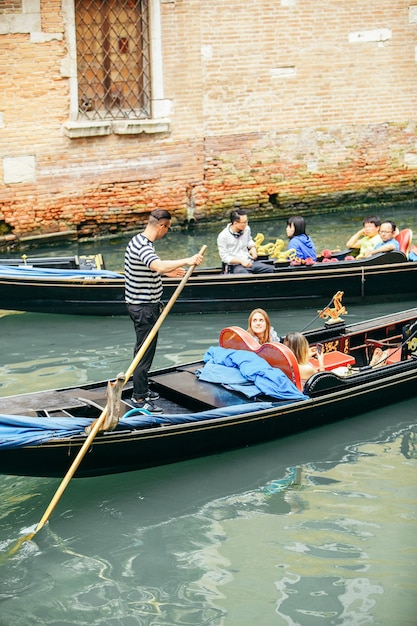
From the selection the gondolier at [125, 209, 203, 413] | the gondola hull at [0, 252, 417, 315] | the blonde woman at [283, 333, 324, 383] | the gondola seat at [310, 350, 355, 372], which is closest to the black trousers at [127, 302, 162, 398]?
the gondolier at [125, 209, 203, 413]

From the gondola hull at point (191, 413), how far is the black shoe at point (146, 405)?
0.17 ft

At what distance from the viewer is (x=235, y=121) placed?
1037 cm

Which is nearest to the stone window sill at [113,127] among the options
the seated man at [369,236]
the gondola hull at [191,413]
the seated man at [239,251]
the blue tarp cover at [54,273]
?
the blue tarp cover at [54,273]

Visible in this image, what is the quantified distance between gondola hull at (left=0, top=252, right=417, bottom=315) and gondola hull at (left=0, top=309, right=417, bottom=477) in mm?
1609

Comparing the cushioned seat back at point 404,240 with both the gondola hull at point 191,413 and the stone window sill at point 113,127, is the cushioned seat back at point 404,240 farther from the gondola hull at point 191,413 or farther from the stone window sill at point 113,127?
the stone window sill at point 113,127

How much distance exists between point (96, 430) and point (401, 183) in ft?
24.8

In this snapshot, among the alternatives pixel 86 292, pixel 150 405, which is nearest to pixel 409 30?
pixel 86 292

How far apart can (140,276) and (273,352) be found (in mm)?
803

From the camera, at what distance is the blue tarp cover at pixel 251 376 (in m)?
5.20

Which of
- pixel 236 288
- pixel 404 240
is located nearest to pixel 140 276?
pixel 236 288

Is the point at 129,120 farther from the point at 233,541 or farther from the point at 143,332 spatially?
the point at 233,541

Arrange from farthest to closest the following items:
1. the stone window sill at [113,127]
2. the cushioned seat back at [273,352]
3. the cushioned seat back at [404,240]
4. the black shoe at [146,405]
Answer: the stone window sill at [113,127], the cushioned seat back at [404,240], the cushioned seat back at [273,352], the black shoe at [146,405]

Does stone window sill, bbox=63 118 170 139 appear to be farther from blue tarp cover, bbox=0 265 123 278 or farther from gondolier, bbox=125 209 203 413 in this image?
gondolier, bbox=125 209 203 413

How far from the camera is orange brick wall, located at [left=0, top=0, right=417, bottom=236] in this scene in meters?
9.36
